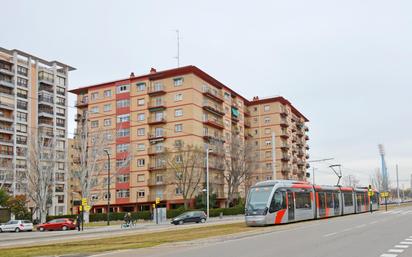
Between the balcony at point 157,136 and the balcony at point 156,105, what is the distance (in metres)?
4.06

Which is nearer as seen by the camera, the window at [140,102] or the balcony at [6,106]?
the window at [140,102]

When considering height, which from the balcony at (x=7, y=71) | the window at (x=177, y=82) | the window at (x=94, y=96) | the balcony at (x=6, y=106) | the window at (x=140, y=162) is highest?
the balcony at (x=7, y=71)

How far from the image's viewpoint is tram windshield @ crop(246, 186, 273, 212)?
31.6 metres

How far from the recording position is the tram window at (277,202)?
31750 millimetres

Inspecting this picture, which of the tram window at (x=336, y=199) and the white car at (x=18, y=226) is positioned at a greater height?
the tram window at (x=336, y=199)

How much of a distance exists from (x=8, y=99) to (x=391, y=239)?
3552 inches

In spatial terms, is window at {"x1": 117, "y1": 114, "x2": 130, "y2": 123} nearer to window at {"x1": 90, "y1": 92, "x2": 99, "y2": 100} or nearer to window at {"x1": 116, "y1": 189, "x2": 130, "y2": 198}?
window at {"x1": 90, "y1": 92, "x2": 99, "y2": 100}

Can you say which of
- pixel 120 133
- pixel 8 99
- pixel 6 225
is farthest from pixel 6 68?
pixel 6 225

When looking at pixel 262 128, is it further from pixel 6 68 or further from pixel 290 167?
pixel 6 68

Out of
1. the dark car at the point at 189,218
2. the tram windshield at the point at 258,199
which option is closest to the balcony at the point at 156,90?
the dark car at the point at 189,218

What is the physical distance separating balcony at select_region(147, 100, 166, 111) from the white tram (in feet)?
140

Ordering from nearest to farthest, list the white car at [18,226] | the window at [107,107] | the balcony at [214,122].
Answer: the white car at [18,226] → the balcony at [214,122] → the window at [107,107]

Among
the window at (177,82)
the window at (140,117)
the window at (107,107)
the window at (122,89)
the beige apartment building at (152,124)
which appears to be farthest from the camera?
the window at (107,107)

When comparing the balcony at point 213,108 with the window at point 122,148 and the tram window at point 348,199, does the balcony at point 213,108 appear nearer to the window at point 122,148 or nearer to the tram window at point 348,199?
the window at point 122,148
